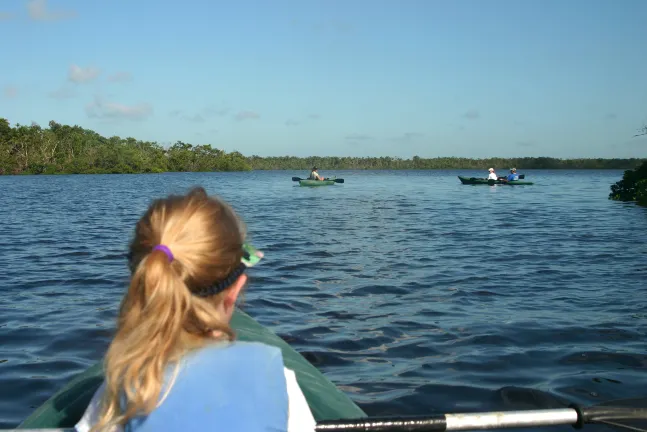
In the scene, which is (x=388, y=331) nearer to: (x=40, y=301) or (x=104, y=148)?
(x=40, y=301)

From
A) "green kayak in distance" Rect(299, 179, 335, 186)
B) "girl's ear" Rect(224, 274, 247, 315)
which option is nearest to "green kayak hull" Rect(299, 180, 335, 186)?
"green kayak in distance" Rect(299, 179, 335, 186)

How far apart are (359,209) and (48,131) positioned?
315 feet

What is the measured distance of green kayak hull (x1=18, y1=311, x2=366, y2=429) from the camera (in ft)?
8.96

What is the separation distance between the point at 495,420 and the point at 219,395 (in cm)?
154

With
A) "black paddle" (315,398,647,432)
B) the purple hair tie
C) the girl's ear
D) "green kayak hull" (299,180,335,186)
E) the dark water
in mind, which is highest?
the purple hair tie

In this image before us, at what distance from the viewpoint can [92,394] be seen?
2.75 m

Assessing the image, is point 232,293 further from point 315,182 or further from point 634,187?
point 315,182

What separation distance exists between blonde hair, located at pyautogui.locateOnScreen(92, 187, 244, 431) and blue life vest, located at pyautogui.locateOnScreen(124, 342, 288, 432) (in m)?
0.06

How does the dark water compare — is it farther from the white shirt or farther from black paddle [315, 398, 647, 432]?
black paddle [315, 398, 647, 432]

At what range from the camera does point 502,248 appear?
1430 centimetres

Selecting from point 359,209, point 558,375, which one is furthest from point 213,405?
point 359,209

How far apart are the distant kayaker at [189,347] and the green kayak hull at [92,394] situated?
0.65 meters

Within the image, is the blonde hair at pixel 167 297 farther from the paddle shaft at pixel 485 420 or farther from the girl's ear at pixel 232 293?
the paddle shaft at pixel 485 420

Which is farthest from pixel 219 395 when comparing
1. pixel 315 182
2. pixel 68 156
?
pixel 68 156
